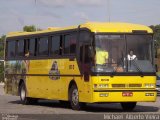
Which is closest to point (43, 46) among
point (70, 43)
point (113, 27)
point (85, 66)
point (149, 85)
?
point (70, 43)

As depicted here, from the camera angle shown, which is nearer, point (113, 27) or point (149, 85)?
point (149, 85)

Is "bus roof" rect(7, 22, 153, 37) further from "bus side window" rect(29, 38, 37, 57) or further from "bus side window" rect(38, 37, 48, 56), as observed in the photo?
"bus side window" rect(29, 38, 37, 57)

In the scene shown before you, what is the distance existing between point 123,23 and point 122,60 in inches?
66.9

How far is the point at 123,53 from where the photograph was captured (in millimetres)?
20562

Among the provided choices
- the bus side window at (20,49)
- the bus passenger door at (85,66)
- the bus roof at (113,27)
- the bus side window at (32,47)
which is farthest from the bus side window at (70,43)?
the bus side window at (20,49)

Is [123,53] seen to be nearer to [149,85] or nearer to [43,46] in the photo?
[149,85]

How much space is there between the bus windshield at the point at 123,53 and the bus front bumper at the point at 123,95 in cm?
74

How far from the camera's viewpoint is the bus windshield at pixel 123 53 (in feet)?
66.3

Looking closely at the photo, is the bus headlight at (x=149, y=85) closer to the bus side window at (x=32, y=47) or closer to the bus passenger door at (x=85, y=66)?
the bus passenger door at (x=85, y=66)

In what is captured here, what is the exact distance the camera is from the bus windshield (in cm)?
2022

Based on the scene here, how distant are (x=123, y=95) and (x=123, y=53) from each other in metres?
1.48

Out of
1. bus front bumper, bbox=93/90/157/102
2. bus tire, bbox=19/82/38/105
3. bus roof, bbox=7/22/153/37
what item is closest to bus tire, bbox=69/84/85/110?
bus front bumper, bbox=93/90/157/102

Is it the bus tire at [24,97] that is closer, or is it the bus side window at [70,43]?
the bus side window at [70,43]

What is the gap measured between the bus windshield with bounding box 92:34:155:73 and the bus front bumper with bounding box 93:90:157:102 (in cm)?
74
